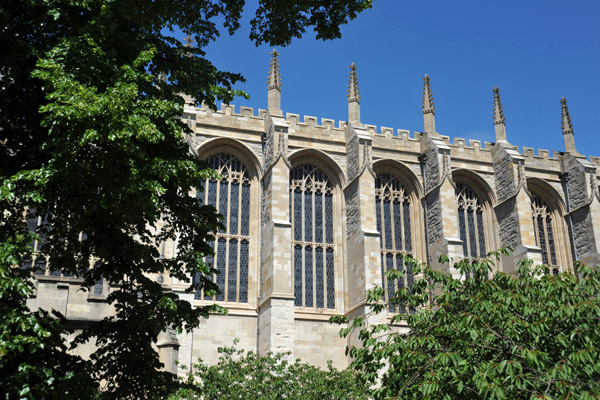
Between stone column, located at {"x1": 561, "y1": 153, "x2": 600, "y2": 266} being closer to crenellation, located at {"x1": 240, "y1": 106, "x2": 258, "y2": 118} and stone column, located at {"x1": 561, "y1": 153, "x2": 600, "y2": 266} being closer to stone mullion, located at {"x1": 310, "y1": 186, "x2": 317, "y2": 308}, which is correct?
stone mullion, located at {"x1": 310, "y1": 186, "x2": 317, "y2": 308}

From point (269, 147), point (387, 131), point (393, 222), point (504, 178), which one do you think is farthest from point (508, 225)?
point (269, 147)

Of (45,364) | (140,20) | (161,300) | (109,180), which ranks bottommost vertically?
(45,364)

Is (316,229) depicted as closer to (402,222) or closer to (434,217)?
(402,222)

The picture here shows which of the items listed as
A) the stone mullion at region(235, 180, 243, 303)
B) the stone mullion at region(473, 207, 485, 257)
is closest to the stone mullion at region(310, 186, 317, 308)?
the stone mullion at region(235, 180, 243, 303)

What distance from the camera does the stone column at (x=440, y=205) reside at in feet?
83.2

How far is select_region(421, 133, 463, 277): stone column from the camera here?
2536 cm

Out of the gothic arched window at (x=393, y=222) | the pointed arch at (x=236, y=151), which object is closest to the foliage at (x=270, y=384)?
the gothic arched window at (x=393, y=222)

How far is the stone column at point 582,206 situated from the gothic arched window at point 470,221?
13.3 feet

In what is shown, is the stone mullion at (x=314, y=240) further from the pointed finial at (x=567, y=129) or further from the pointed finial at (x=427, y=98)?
the pointed finial at (x=567, y=129)

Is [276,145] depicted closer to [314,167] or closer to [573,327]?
[314,167]

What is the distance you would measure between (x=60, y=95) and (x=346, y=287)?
17.0 m

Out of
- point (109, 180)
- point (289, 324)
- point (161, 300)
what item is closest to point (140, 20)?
point (109, 180)

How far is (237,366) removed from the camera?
17516 mm

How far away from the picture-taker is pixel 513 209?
1058 inches
